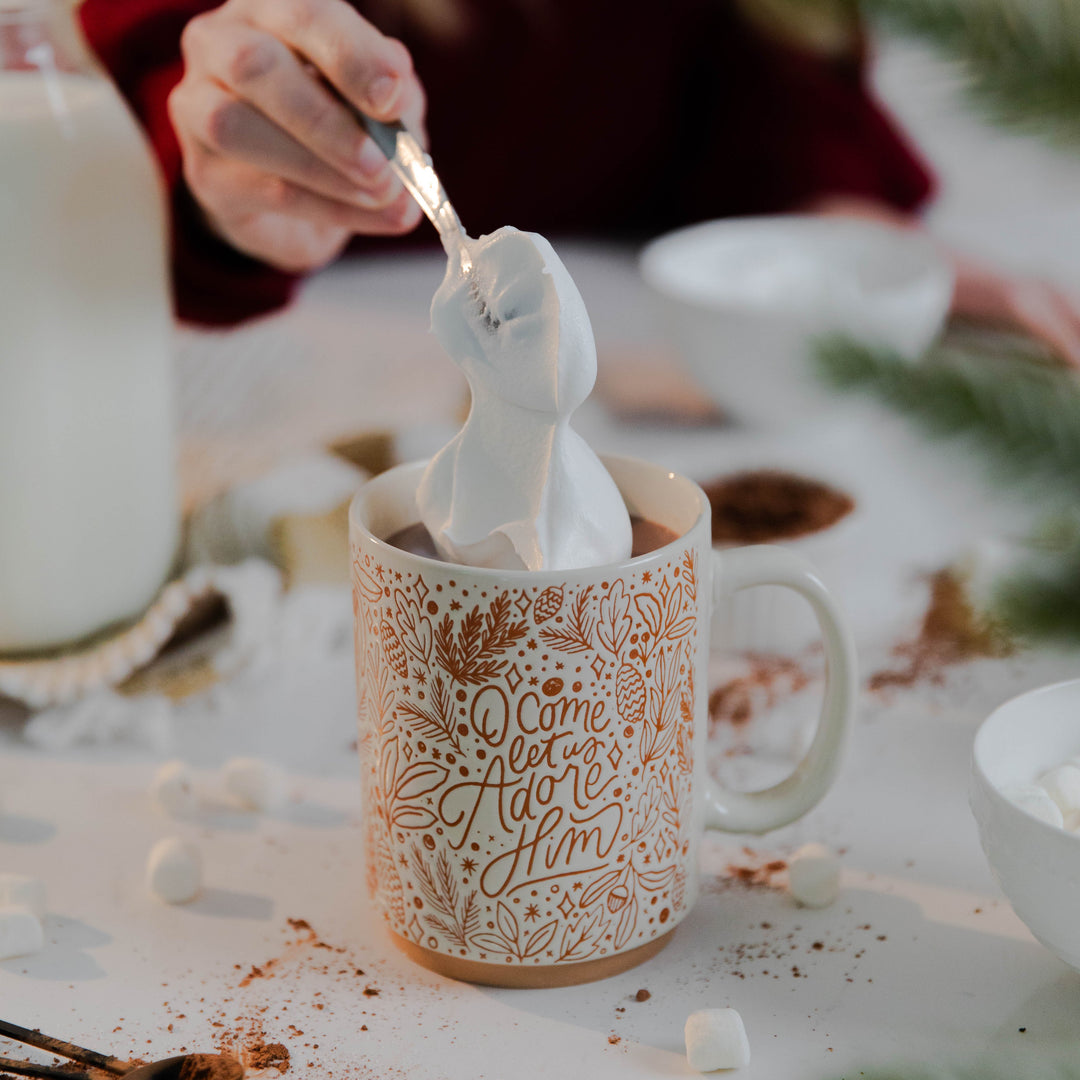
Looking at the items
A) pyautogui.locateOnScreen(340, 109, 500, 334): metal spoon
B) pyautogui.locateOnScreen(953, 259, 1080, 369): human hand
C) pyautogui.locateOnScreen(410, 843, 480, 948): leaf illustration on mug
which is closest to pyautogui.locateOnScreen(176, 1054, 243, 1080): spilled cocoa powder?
pyautogui.locateOnScreen(410, 843, 480, 948): leaf illustration on mug

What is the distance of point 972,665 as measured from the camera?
2.73 feet

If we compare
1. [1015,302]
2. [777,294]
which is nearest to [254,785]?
[777,294]

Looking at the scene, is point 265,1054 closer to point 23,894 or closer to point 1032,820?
point 23,894

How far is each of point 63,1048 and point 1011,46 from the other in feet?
1.62

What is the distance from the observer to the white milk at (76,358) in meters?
0.77

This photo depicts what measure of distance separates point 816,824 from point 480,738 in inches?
9.9

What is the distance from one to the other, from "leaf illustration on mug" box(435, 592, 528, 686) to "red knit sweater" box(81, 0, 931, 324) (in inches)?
43.0

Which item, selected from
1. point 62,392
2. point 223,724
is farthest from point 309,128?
point 223,724

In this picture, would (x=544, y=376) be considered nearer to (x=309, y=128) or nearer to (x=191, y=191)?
(x=309, y=128)

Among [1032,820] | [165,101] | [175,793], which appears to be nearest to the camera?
[1032,820]

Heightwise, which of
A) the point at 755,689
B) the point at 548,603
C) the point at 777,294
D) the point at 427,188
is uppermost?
the point at 427,188

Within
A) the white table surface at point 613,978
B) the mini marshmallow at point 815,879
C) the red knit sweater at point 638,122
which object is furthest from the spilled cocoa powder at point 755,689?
the red knit sweater at point 638,122

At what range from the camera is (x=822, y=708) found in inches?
24.1

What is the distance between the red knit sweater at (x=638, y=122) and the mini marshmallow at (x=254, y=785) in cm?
96
